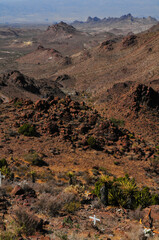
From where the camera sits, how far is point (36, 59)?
105438mm

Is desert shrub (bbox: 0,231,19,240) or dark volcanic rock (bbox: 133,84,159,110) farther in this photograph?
dark volcanic rock (bbox: 133,84,159,110)

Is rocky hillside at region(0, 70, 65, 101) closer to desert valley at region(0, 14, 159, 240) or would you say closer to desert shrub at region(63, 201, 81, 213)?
desert valley at region(0, 14, 159, 240)

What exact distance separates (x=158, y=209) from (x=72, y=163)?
828cm

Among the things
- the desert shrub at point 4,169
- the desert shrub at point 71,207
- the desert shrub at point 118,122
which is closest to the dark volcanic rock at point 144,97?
the desert shrub at point 118,122

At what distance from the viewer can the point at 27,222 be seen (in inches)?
317

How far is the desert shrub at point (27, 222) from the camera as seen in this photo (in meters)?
7.94

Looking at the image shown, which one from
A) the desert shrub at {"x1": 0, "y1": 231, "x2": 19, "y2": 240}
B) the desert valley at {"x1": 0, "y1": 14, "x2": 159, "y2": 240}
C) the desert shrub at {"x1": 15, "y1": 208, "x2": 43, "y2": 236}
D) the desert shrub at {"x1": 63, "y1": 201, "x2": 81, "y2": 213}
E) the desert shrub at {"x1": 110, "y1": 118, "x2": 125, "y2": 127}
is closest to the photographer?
the desert shrub at {"x1": 0, "y1": 231, "x2": 19, "y2": 240}

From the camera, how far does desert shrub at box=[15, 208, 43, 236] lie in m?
7.94

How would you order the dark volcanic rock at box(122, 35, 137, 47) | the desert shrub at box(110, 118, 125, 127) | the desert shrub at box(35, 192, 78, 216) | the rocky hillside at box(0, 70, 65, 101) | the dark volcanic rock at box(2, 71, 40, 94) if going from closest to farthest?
the desert shrub at box(35, 192, 78, 216), the desert shrub at box(110, 118, 125, 127), the rocky hillside at box(0, 70, 65, 101), the dark volcanic rock at box(2, 71, 40, 94), the dark volcanic rock at box(122, 35, 137, 47)

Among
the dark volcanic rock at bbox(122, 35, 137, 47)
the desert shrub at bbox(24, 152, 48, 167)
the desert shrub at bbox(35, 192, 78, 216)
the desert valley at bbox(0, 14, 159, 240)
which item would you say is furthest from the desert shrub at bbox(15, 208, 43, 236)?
the dark volcanic rock at bbox(122, 35, 137, 47)

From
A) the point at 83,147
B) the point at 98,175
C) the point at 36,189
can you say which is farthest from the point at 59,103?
the point at 36,189

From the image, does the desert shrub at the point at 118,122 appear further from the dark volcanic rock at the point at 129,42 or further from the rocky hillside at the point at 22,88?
the dark volcanic rock at the point at 129,42

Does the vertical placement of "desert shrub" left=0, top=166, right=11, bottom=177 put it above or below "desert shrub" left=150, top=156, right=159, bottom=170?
above

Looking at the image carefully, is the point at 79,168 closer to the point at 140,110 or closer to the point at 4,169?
Result: the point at 4,169
